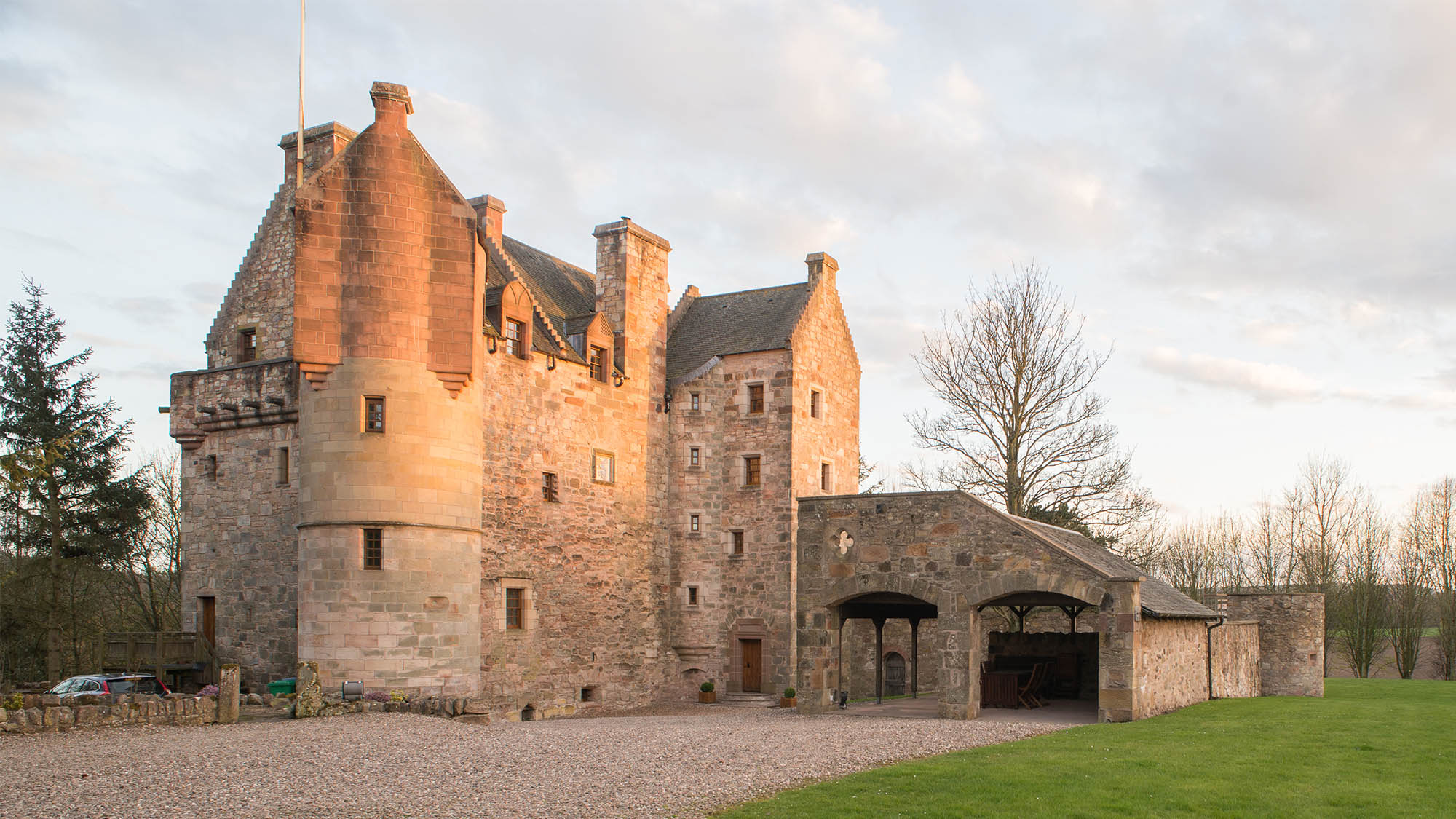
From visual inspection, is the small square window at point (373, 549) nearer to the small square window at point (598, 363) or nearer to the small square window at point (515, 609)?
the small square window at point (515, 609)

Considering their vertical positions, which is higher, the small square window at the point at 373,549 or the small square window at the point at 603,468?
the small square window at the point at 603,468

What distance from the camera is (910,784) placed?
12609 millimetres

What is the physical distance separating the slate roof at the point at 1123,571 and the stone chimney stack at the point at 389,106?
48.4 feet

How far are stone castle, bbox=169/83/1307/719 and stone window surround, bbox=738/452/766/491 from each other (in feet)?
0.36

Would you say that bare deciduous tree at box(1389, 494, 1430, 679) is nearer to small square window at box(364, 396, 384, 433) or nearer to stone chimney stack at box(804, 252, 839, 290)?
stone chimney stack at box(804, 252, 839, 290)

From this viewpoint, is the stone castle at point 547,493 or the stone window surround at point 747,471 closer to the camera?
the stone castle at point 547,493

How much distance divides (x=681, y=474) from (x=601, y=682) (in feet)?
20.9

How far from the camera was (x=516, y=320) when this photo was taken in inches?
1070

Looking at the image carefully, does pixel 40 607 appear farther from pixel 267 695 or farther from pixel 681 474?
pixel 681 474

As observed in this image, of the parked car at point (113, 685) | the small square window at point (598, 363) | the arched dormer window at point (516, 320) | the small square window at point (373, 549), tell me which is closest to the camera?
the parked car at point (113, 685)

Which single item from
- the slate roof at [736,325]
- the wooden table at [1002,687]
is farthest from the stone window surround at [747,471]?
the wooden table at [1002,687]

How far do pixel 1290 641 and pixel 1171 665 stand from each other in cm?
1094

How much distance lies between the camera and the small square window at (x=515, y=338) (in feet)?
88.0

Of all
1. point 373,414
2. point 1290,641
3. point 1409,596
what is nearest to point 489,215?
point 373,414
